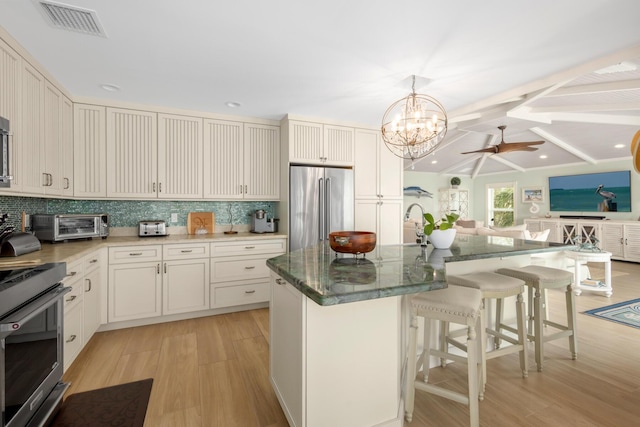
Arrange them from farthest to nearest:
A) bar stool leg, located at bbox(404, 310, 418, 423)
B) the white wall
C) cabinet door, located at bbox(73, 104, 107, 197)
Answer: the white wall < cabinet door, located at bbox(73, 104, 107, 197) < bar stool leg, located at bbox(404, 310, 418, 423)

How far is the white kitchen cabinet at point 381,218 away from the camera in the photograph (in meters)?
4.24

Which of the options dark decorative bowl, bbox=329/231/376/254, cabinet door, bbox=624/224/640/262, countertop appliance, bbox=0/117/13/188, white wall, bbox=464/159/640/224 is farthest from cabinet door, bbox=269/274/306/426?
white wall, bbox=464/159/640/224

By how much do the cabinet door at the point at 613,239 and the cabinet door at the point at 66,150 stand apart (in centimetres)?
968

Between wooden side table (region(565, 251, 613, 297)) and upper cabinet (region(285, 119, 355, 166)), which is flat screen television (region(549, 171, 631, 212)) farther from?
upper cabinet (region(285, 119, 355, 166))

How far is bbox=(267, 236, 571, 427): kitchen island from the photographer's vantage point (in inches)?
54.0

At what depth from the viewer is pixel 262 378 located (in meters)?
2.20

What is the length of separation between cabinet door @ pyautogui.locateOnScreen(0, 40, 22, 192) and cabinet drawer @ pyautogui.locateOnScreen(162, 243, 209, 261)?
1325mm

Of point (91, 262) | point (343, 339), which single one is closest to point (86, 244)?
point (91, 262)

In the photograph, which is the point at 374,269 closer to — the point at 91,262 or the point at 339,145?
the point at 91,262

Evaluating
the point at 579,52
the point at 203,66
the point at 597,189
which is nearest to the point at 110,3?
the point at 203,66

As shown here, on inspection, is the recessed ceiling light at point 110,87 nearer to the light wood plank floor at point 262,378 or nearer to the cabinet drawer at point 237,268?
the cabinet drawer at point 237,268

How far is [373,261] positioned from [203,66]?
2182mm

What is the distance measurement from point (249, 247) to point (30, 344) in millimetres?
2302

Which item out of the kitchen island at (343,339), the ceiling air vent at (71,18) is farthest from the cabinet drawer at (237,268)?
the ceiling air vent at (71,18)
